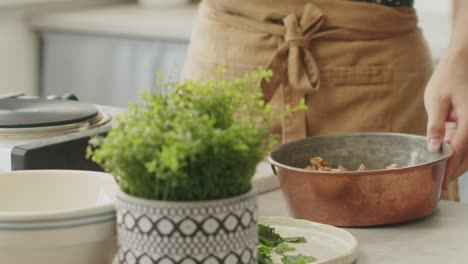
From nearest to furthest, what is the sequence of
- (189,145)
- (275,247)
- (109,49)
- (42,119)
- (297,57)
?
(189,145), (275,247), (42,119), (297,57), (109,49)

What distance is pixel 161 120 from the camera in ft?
2.47

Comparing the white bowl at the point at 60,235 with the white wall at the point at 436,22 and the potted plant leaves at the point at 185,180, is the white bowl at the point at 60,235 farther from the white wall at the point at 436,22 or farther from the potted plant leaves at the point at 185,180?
the white wall at the point at 436,22

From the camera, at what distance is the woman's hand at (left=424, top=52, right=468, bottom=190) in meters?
1.29

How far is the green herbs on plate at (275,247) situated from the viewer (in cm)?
94

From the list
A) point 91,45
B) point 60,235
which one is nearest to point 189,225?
point 60,235

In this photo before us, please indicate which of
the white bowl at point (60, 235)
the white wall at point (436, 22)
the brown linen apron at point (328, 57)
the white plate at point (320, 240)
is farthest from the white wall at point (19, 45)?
the white bowl at point (60, 235)

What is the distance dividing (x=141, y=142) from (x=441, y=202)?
62cm

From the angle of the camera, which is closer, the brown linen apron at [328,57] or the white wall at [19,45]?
the brown linen apron at [328,57]

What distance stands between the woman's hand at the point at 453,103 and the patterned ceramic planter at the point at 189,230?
58 cm

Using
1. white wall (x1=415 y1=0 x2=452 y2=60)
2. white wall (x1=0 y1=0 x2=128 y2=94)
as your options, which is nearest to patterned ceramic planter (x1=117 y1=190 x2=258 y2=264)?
white wall (x1=415 y1=0 x2=452 y2=60)

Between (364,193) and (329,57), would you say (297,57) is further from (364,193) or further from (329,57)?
(364,193)

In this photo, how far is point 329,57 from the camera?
1.65 m

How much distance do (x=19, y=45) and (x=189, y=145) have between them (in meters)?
2.47

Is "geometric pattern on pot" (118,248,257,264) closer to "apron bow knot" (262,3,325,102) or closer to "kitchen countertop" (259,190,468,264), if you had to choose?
"kitchen countertop" (259,190,468,264)
